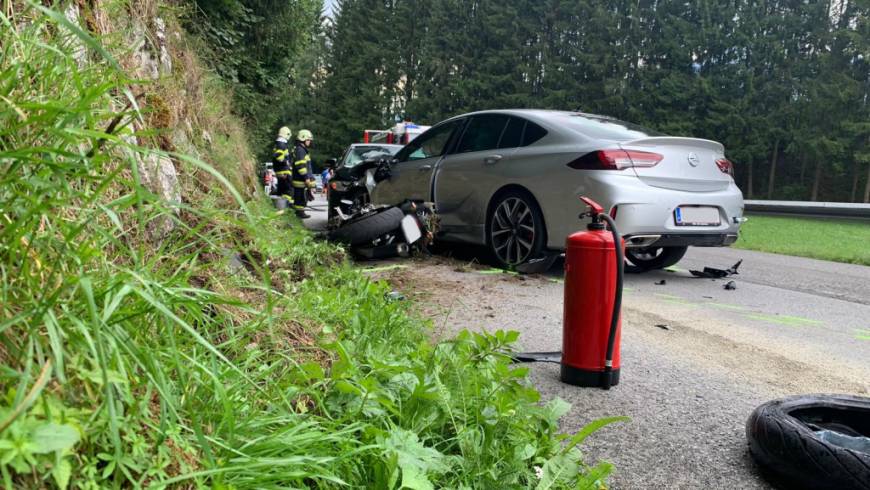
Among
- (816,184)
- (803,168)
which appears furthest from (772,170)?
(816,184)

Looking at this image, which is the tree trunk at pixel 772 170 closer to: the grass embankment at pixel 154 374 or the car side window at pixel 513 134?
the car side window at pixel 513 134

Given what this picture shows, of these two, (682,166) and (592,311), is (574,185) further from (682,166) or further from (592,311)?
(592,311)

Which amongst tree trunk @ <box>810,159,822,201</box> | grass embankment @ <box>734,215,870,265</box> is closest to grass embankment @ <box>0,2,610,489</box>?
grass embankment @ <box>734,215,870,265</box>

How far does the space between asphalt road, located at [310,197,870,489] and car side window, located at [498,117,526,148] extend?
4.10 ft

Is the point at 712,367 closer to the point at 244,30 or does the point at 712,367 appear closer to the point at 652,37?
the point at 244,30

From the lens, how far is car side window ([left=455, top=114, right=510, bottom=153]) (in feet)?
20.4

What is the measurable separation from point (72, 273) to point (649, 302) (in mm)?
4143

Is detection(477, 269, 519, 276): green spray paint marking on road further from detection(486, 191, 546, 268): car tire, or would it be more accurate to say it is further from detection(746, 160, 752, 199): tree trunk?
detection(746, 160, 752, 199): tree trunk

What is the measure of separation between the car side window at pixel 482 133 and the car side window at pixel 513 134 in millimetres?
74

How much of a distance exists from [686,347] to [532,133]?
9.59ft

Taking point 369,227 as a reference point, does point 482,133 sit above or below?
above

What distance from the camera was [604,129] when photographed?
5465 millimetres

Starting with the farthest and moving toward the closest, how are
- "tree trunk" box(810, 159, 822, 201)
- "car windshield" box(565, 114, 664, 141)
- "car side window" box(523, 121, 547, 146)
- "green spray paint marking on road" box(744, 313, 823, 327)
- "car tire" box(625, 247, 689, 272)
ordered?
"tree trunk" box(810, 159, 822, 201) < "car tire" box(625, 247, 689, 272) < "car side window" box(523, 121, 547, 146) < "car windshield" box(565, 114, 664, 141) < "green spray paint marking on road" box(744, 313, 823, 327)

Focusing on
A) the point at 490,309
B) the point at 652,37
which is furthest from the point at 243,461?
the point at 652,37
